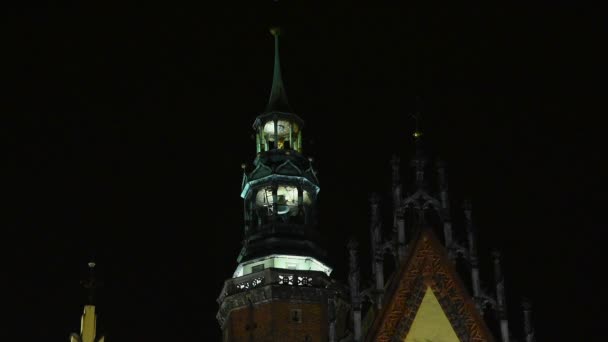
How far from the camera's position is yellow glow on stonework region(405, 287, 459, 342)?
46500 millimetres

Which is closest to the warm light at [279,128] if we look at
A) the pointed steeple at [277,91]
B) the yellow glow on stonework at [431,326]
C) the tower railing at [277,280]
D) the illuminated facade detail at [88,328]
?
the pointed steeple at [277,91]

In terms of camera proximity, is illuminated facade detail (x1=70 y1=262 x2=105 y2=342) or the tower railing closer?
illuminated facade detail (x1=70 y1=262 x2=105 y2=342)

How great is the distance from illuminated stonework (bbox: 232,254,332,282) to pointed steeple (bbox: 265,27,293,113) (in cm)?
714

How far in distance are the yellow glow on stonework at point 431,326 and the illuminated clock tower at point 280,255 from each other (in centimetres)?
371

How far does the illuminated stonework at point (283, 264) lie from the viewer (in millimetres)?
53938

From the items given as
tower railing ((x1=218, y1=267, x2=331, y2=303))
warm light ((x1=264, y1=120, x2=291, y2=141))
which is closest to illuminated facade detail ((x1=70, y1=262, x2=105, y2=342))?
tower railing ((x1=218, y1=267, x2=331, y2=303))

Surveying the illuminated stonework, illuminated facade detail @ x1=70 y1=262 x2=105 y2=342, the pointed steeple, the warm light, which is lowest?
illuminated facade detail @ x1=70 y1=262 x2=105 y2=342

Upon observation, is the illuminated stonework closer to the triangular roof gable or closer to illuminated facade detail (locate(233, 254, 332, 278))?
illuminated facade detail (locate(233, 254, 332, 278))

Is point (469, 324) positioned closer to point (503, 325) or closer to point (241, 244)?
point (503, 325)

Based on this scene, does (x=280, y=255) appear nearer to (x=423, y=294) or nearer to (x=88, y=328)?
(x=423, y=294)

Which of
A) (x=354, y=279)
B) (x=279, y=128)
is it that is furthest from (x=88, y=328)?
(x=279, y=128)

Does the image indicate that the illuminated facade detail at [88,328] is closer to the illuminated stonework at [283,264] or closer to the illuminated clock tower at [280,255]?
the illuminated clock tower at [280,255]

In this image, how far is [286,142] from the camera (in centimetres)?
5794

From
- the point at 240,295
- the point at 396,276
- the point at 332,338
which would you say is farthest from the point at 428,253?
the point at 240,295
